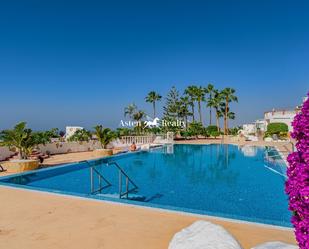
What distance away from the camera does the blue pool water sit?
6.82 meters

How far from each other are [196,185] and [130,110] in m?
32.4

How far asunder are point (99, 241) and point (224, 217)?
7.84 feet

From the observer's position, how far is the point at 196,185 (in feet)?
31.8

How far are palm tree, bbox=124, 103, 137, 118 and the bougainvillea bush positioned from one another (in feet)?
128

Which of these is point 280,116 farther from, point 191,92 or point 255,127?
point 191,92

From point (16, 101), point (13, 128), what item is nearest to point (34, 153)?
point (13, 128)

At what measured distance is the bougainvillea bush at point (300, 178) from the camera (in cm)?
181

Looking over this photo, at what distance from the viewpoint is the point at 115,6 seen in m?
22.5

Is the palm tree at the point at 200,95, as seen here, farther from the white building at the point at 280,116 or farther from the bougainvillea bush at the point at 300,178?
the bougainvillea bush at the point at 300,178

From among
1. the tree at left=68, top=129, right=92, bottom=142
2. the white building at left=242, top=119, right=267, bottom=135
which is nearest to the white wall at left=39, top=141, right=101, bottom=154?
the tree at left=68, top=129, right=92, bottom=142

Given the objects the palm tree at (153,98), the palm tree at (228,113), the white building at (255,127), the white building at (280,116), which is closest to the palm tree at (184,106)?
the palm tree at (153,98)

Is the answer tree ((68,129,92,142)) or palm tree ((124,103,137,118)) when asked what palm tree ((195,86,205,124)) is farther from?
tree ((68,129,92,142))

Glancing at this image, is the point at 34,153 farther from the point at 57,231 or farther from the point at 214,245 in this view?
the point at 214,245

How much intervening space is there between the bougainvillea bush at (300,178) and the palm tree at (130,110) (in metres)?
38.9
